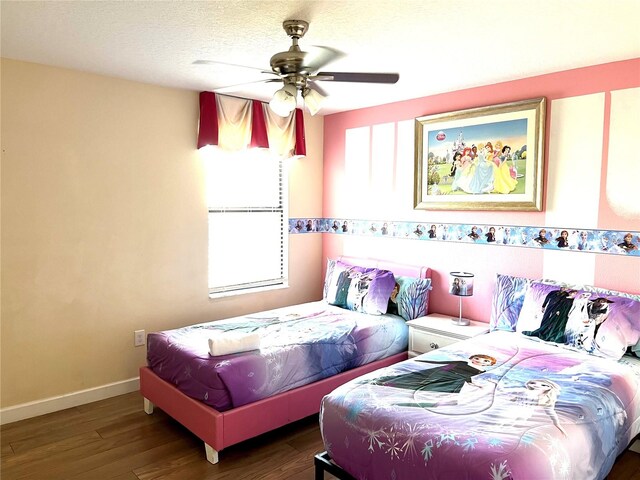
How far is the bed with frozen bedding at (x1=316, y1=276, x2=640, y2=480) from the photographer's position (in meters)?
1.87

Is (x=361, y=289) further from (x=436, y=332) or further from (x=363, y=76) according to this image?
(x=363, y=76)

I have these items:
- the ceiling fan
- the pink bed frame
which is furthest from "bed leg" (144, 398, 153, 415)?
the ceiling fan

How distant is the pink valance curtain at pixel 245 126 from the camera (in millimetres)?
3932

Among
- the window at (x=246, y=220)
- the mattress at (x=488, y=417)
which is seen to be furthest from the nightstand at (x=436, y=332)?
the window at (x=246, y=220)

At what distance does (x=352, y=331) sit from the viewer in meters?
3.47

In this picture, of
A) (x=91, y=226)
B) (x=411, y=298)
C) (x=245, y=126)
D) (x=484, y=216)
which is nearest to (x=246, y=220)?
(x=245, y=126)

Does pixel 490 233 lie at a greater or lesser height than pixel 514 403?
greater

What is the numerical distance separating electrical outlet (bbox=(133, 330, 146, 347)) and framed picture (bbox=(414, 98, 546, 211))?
256cm

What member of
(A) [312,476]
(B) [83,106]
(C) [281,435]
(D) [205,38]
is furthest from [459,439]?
(B) [83,106]

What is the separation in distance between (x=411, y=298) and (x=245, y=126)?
2103 mm

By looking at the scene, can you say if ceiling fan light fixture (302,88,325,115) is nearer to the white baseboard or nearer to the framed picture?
the framed picture

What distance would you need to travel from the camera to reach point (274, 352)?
9.68 ft

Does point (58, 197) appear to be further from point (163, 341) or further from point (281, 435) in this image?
point (281, 435)

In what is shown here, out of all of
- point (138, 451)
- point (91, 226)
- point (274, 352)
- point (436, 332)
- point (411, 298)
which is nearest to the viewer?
point (138, 451)
